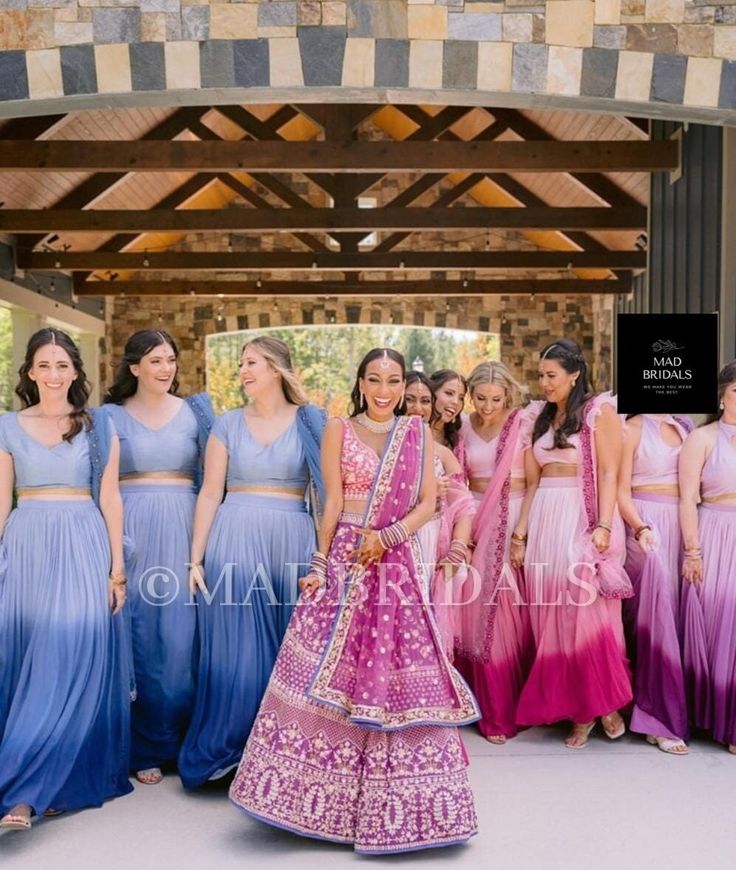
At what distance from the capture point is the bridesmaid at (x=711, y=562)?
13.9 feet

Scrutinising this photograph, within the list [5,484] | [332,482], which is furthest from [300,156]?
[332,482]

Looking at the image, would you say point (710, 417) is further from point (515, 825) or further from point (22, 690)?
point (22, 690)

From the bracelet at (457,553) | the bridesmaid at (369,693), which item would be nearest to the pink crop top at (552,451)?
the bracelet at (457,553)

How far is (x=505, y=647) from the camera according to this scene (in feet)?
14.9

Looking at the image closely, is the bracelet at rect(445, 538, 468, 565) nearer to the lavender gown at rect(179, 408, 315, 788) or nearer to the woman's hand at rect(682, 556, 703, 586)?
the lavender gown at rect(179, 408, 315, 788)

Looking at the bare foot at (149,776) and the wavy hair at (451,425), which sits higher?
the wavy hair at (451,425)

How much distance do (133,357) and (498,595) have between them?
5.83 ft

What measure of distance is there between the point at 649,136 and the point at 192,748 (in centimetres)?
807

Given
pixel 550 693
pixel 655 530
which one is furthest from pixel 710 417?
pixel 550 693

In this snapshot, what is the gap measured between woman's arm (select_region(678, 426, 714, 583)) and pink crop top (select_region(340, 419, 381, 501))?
1544 millimetres

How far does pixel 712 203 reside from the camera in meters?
8.23

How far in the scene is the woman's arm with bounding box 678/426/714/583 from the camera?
4.27 meters

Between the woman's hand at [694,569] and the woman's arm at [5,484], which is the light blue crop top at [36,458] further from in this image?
the woman's hand at [694,569]

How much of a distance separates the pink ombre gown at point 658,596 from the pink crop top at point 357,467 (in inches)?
59.5
